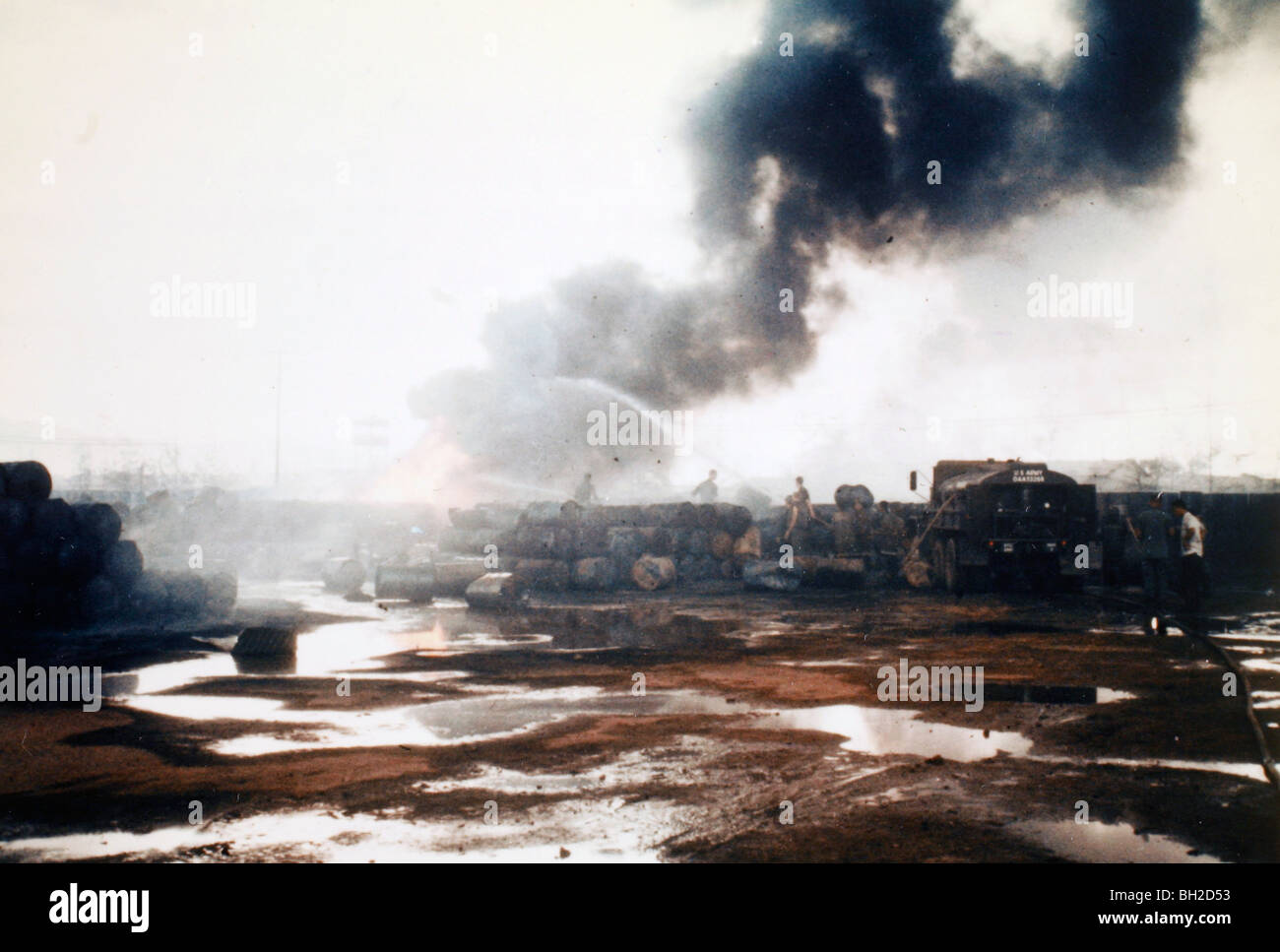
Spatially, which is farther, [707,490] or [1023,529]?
[707,490]

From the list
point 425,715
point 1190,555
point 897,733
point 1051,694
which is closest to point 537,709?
point 425,715

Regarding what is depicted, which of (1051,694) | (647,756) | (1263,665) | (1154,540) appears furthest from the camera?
(1154,540)

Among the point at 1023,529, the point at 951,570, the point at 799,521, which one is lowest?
the point at 951,570

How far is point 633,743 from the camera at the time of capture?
6.97 m

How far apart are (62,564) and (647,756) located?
10.6 m

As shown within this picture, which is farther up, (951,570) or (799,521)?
(799,521)

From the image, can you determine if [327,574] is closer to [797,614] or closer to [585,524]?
[585,524]

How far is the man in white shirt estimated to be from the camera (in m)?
15.5

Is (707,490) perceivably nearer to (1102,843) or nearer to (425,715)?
(425,715)

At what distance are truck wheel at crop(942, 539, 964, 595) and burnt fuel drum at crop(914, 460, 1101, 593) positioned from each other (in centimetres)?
2

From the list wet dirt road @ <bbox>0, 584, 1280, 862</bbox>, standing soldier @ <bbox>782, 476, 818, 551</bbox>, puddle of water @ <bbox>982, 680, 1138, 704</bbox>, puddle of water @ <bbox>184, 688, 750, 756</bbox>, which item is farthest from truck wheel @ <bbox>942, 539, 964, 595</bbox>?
puddle of water @ <bbox>184, 688, 750, 756</bbox>

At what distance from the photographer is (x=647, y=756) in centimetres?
661

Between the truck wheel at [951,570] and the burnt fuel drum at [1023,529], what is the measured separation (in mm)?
25

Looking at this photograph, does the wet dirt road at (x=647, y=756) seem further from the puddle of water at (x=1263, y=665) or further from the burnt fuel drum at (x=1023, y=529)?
the burnt fuel drum at (x=1023, y=529)
